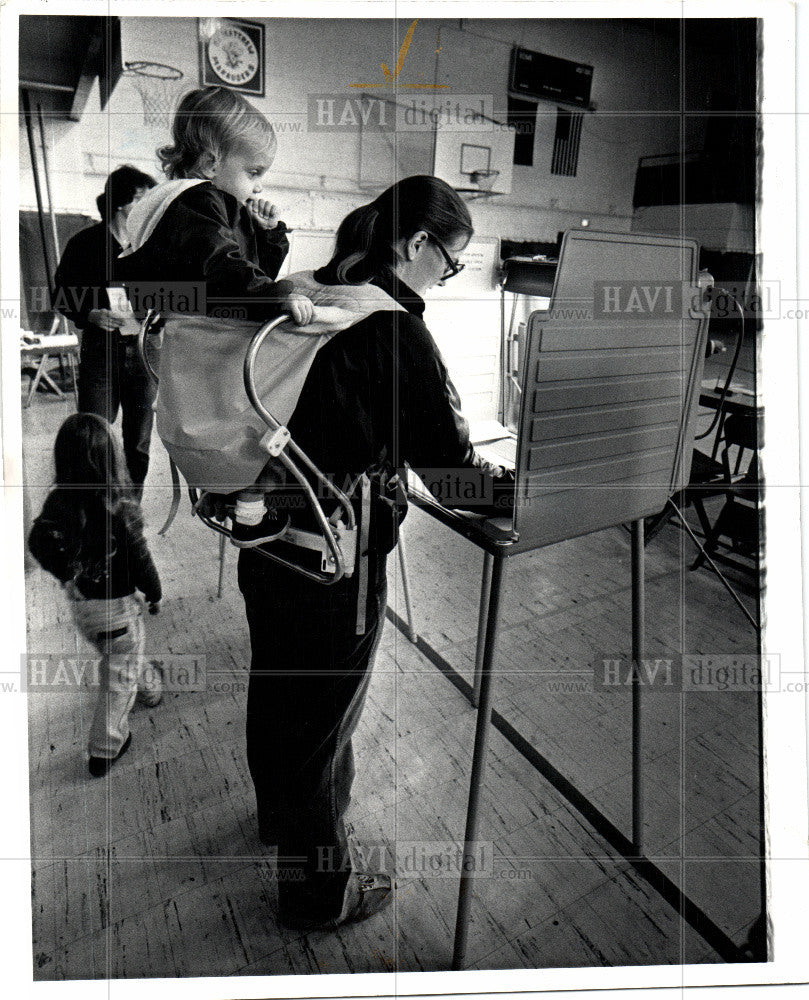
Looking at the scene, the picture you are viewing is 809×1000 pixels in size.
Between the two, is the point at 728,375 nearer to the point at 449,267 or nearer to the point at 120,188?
the point at 449,267

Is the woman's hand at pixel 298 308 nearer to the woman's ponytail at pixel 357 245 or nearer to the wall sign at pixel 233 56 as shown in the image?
the woman's ponytail at pixel 357 245

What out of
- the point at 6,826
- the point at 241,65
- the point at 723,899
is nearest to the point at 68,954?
the point at 6,826

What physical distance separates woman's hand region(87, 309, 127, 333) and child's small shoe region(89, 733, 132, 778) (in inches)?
27.1

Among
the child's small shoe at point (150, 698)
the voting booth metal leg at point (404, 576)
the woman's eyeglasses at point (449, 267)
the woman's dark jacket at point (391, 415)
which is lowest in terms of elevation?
the child's small shoe at point (150, 698)

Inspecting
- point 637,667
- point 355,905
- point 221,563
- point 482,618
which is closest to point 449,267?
point 221,563

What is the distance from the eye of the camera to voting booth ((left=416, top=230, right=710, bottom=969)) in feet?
3.17

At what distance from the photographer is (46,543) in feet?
3.55

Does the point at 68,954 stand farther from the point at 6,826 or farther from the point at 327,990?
the point at 327,990

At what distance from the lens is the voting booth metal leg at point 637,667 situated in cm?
126

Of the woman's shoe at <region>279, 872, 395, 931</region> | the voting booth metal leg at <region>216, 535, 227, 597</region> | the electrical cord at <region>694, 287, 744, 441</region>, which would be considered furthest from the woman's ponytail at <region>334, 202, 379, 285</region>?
the woman's shoe at <region>279, 872, 395, 931</region>

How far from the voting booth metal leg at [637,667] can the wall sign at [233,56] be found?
38.9 inches

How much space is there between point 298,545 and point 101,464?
0.35 metres

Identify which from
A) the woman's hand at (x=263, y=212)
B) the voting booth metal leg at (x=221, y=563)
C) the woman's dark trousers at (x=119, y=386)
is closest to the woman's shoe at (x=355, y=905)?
the voting booth metal leg at (x=221, y=563)

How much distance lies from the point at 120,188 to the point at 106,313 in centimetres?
18
